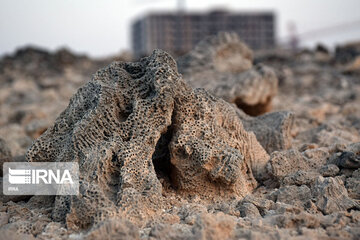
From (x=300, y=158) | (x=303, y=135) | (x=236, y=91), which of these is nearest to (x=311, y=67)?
(x=236, y=91)

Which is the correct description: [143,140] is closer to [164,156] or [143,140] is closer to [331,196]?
[164,156]

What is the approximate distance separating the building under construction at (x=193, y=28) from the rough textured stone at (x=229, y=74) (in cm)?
2314

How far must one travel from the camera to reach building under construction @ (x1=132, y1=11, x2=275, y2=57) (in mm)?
32688

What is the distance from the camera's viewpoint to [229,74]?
7352 millimetres

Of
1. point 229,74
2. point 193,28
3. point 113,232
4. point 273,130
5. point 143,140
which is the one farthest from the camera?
point 193,28

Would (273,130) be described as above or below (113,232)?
above

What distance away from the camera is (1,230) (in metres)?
2.88

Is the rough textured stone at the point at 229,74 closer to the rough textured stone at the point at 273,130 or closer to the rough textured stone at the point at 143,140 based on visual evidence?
the rough textured stone at the point at 273,130

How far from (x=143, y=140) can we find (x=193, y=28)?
32152mm

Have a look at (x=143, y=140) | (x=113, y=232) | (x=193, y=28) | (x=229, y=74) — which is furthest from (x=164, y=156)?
(x=193, y=28)

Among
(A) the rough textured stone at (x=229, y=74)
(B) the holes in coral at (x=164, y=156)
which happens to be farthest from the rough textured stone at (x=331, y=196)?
(A) the rough textured stone at (x=229, y=74)

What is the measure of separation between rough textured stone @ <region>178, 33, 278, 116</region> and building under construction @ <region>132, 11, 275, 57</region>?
75.9ft

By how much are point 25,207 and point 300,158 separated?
2.36 m

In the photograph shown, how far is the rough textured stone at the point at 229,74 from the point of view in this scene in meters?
6.84
